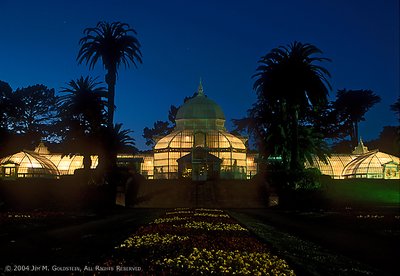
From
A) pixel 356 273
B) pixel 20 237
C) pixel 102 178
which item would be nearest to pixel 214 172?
pixel 102 178

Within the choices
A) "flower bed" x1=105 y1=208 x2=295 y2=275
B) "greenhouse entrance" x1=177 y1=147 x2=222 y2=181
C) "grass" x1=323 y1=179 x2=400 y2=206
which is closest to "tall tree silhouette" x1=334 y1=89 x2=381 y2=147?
"greenhouse entrance" x1=177 y1=147 x2=222 y2=181

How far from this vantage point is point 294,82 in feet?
172

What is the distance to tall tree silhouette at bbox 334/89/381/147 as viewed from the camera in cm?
10600

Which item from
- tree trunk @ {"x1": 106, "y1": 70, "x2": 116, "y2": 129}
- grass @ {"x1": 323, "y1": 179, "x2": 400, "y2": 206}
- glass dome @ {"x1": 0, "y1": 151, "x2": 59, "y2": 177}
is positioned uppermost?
tree trunk @ {"x1": 106, "y1": 70, "x2": 116, "y2": 129}

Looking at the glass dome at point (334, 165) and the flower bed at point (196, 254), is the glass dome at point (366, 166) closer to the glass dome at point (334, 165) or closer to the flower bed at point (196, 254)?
the glass dome at point (334, 165)

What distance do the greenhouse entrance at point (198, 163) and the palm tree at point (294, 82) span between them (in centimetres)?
1804

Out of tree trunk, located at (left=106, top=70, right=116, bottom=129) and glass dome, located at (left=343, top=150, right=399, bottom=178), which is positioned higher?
tree trunk, located at (left=106, top=70, right=116, bottom=129)

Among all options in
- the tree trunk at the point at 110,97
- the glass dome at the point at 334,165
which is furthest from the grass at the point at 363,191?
the glass dome at the point at 334,165

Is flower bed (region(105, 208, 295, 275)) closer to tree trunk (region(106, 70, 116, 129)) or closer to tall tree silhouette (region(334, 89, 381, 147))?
tree trunk (region(106, 70, 116, 129))

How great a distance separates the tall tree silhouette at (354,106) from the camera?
4173 inches

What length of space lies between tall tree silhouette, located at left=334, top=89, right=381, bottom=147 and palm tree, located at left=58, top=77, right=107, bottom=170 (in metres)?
68.3

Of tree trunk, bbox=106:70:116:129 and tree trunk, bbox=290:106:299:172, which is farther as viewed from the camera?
tree trunk, bbox=106:70:116:129

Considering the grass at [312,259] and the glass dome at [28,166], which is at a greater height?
the glass dome at [28,166]

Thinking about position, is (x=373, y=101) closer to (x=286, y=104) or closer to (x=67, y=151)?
(x=286, y=104)
